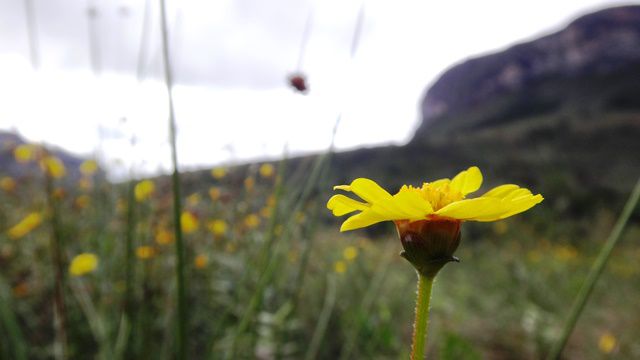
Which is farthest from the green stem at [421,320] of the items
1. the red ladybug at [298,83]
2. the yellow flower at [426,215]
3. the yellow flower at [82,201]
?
the yellow flower at [82,201]

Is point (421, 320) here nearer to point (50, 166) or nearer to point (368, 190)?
point (368, 190)

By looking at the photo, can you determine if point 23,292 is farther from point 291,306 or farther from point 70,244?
point 291,306

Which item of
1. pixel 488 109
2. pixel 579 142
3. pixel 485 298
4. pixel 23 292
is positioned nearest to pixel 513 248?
pixel 485 298

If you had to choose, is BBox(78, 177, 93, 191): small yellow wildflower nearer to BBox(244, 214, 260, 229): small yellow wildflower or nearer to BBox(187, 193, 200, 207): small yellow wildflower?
BBox(187, 193, 200, 207): small yellow wildflower

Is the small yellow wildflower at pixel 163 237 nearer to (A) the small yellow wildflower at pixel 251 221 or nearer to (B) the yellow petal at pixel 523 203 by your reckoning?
(A) the small yellow wildflower at pixel 251 221

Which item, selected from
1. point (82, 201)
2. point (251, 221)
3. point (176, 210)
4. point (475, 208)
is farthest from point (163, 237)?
point (475, 208)

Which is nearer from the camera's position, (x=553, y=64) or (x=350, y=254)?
(x=350, y=254)
